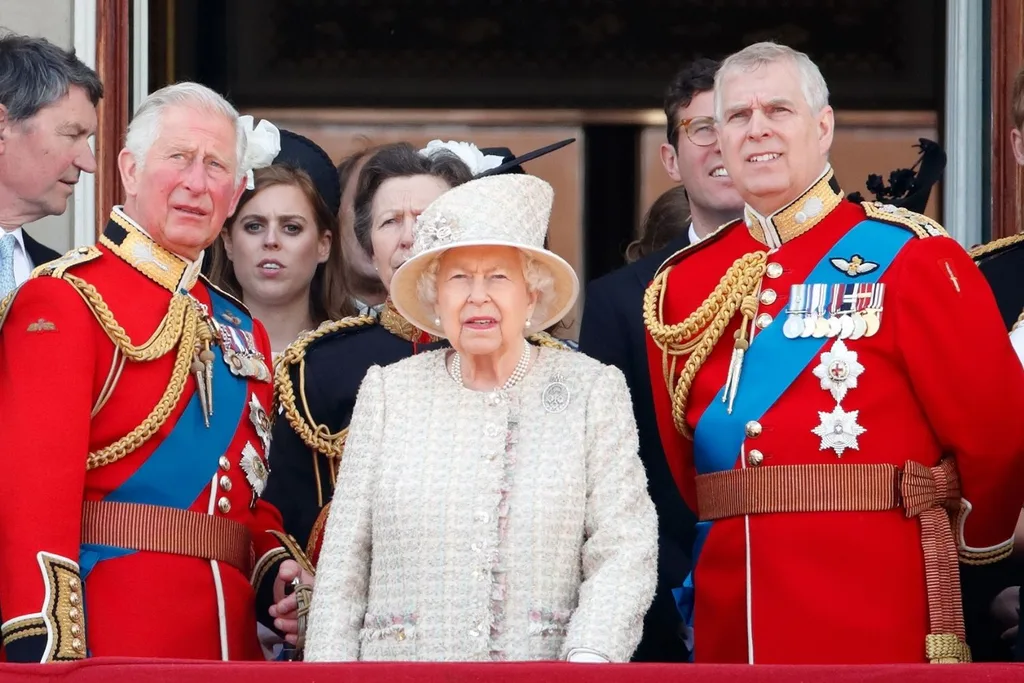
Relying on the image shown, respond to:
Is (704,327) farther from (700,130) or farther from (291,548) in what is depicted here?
(700,130)

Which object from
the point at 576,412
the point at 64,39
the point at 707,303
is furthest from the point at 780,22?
the point at 576,412

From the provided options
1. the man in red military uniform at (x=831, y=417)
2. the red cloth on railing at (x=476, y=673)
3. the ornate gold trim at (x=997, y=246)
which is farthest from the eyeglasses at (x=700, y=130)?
the red cloth on railing at (x=476, y=673)

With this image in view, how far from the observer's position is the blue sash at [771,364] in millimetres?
3709

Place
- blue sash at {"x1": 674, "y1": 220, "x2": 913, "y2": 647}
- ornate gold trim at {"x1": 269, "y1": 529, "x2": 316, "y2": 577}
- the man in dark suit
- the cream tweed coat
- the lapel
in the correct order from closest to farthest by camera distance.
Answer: the cream tweed coat, blue sash at {"x1": 674, "y1": 220, "x2": 913, "y2": 647}, ornate gold trim at {"x1": 269, "y1": 529, "x2": 316, "y2": 577}, the man in dark suit, the lapel

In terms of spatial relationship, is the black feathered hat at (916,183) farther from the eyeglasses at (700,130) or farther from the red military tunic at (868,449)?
the red military tunic at (868,449)

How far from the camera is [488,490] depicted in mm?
3406

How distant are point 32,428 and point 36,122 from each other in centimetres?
100

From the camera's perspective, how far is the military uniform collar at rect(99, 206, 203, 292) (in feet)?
12.6

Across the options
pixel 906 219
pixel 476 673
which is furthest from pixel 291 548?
pixel 906 219

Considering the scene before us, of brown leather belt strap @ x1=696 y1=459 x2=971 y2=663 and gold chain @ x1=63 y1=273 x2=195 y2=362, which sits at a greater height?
gold chain @ x1=63 y1=273 x2=195 y2=362

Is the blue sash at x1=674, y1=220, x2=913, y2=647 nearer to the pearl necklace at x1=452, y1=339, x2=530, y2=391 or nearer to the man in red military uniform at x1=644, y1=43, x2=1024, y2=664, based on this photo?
the man in red military uniform at x1=644, y1=43, x2=1024, y2=664

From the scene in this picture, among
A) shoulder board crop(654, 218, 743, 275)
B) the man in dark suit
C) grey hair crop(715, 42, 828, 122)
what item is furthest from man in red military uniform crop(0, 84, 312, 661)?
grey hair crop(715, 42, 828, 122)

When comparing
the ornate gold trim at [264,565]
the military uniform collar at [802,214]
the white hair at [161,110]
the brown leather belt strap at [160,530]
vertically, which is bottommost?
the ornate gold trim at [264,565]

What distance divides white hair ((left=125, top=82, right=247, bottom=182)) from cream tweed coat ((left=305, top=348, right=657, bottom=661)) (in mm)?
745
